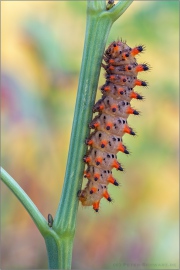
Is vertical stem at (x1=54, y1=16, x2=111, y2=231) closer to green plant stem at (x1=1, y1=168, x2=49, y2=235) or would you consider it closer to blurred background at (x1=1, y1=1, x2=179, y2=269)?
green plant stem at (x1=1, y1=168, x2=49, y2=235)

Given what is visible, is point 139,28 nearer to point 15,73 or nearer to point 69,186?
point 15,73

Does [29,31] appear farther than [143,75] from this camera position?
Yes

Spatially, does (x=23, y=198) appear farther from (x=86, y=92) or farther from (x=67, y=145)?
(x=67, y=145)

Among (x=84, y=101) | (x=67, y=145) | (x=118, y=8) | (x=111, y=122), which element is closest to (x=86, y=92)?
(x=84, y=101)

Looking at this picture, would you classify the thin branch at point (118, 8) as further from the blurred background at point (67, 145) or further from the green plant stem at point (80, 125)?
the blurred background at point (67, 145)

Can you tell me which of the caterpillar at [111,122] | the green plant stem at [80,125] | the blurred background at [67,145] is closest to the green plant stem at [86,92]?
the green plant stem at [80,125]

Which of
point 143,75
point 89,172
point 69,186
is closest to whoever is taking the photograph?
point 69,186

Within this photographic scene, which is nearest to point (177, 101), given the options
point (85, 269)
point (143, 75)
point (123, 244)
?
point (143, 75)
